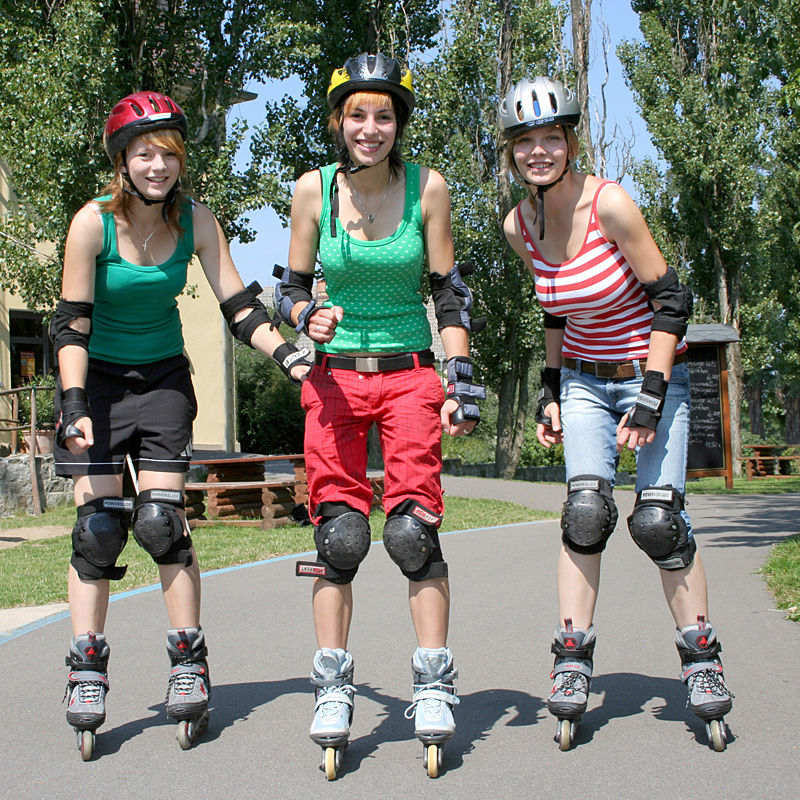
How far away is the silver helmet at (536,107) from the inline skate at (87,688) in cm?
212

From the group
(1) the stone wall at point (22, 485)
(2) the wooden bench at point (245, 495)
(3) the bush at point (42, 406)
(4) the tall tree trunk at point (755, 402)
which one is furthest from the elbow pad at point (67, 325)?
(4) the tall tree trunk at point (755, 402)

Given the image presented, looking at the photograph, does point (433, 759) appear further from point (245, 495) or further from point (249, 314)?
point (245, 495)

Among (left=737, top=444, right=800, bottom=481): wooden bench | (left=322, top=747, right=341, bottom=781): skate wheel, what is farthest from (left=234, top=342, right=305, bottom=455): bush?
(left=322, top=747, right=341, bottom=781): skate wheel

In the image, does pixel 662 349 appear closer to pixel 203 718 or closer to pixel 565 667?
pixel 565 667

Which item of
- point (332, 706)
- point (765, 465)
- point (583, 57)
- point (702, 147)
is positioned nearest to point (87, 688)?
point (332, 706)

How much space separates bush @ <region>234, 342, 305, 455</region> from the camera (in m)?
26.5

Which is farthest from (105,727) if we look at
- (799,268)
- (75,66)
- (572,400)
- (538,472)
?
(799,268)

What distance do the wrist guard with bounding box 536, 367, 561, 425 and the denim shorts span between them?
0.13 meters

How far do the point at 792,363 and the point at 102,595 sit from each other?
34369 mm

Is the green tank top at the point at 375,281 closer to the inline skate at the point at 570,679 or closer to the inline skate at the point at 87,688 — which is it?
the inline skate at the point at 570,679

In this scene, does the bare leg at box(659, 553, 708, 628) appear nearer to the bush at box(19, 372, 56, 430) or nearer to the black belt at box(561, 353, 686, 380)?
the black belt at box(561, 353, 686, 380)

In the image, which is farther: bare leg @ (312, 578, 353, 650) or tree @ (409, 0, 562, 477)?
tree @ (409, 0, 562, 477)

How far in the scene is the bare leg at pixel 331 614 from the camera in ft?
10.0

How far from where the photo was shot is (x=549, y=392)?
3.58 meters
